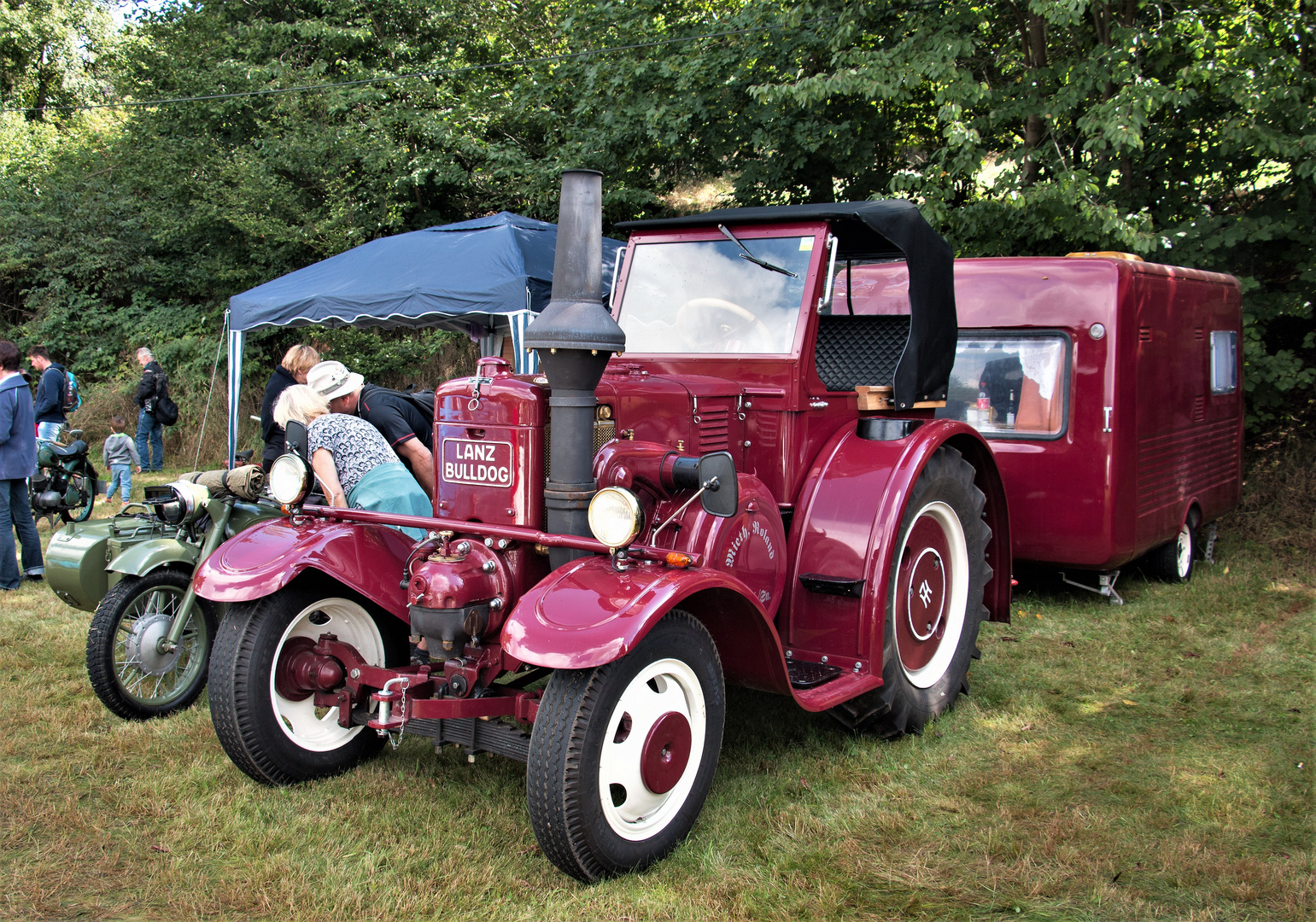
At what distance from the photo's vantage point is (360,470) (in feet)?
14.7

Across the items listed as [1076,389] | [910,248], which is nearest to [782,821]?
[910,248]

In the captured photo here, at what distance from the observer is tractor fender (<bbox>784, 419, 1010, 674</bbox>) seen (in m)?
3.81

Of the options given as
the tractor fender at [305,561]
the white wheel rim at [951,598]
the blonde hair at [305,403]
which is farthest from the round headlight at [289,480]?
the white wheel rim at [951,598]

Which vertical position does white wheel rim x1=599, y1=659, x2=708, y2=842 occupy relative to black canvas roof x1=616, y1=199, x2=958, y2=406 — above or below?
below

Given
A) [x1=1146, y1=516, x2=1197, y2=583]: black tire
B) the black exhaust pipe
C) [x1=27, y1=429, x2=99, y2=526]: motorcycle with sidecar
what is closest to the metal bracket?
[x1=1146, y1=516, x2=1197, y2=583]: black tire

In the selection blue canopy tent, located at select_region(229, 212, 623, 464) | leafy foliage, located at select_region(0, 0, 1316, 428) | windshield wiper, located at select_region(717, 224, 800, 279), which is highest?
leafy foliage, located at select_region(0, 0, 1316, 428)

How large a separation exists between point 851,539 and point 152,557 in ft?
10.6

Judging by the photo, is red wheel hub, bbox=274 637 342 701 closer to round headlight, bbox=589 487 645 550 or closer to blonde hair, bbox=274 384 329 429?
round headlight, bbox=589 487 645 550

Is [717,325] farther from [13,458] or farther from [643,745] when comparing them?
[13,458]

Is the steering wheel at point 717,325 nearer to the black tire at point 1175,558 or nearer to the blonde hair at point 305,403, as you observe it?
the blonde hair at point 305,403

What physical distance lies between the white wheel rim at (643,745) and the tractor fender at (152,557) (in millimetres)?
2743

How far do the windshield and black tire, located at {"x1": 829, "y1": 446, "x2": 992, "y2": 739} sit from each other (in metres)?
0.97

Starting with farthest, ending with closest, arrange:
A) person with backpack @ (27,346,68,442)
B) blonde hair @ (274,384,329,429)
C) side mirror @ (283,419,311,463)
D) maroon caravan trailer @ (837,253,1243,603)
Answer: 1. person with backpack @ (27,346,68,442)
2. maroon caravan trailer @ (837,253,1243,603)
3. blonde hair @ (274,384,329,429)
4. side mirror @ (283,419,311,463)

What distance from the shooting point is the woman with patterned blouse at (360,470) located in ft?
14.3
